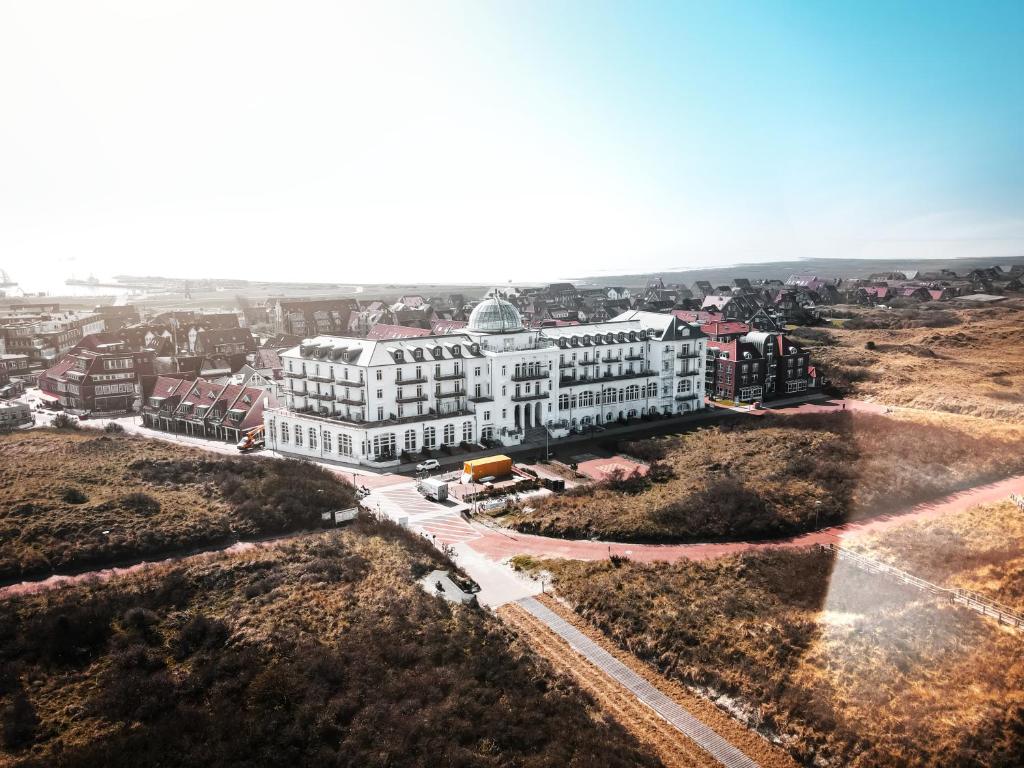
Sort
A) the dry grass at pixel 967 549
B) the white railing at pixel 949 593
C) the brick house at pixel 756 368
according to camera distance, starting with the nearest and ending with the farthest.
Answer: the white railing at pixel 949 593 → the dry grass at pixel 967 549 → the brick house at pixel 756 368

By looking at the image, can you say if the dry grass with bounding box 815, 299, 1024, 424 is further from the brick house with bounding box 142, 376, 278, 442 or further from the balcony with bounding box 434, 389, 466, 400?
the brick house with bounding box 142, 376, 278, 442

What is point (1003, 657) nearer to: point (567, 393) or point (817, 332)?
point (567, 393)

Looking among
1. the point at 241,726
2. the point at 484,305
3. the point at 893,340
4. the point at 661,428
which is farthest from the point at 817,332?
the point at 241,726

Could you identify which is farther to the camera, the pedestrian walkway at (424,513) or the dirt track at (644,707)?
the pedestrian walkway at (424,513)

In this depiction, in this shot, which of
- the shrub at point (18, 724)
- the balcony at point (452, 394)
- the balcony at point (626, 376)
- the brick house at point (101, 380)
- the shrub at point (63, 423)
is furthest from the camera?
the brick house at point (101, 380)

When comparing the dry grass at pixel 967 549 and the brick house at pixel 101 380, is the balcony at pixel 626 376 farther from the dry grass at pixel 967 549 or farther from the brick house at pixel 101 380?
the brick house at pixel 101 380

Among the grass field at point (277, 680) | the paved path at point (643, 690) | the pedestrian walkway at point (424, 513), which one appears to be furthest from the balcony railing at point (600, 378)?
the grass field at point (277, 680)

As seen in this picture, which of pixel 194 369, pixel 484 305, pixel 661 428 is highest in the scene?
pixel 484 305
